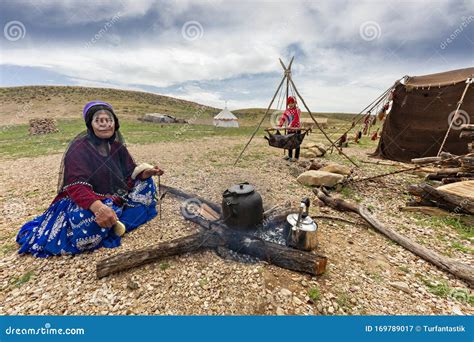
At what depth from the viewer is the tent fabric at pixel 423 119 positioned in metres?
7.24

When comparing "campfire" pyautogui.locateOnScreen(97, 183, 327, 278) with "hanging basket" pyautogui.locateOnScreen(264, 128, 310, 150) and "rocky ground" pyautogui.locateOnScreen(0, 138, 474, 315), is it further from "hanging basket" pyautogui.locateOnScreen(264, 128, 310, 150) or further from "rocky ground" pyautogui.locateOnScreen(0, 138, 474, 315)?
"hanging basket" pyautogui.locateOnScreen(264, 128, 310, 150)

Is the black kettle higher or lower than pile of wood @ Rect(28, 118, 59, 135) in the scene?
lower

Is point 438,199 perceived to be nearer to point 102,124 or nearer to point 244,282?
point 244,282

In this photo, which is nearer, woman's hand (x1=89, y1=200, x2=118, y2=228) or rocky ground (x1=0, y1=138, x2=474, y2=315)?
rocky ground (x1=0, y1=138, x2=474, y2=315)

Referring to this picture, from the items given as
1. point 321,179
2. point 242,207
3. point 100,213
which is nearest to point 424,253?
point 242,207

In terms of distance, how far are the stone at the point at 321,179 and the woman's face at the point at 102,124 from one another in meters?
4.34

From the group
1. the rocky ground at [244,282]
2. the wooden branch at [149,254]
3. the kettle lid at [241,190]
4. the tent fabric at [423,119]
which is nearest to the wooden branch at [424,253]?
the rocky ground at [244,282]

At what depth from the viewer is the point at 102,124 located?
112 inches

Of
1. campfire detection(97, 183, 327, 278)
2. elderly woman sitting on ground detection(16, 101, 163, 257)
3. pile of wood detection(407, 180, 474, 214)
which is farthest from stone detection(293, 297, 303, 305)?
pile of wood detection(407, 180, 474, 214)

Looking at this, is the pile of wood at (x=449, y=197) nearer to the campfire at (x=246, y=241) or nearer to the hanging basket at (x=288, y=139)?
the campfire at (x=246, y=241)

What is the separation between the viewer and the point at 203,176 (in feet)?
19.9

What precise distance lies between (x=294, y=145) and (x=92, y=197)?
587cm

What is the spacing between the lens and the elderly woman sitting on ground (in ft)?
8.55
